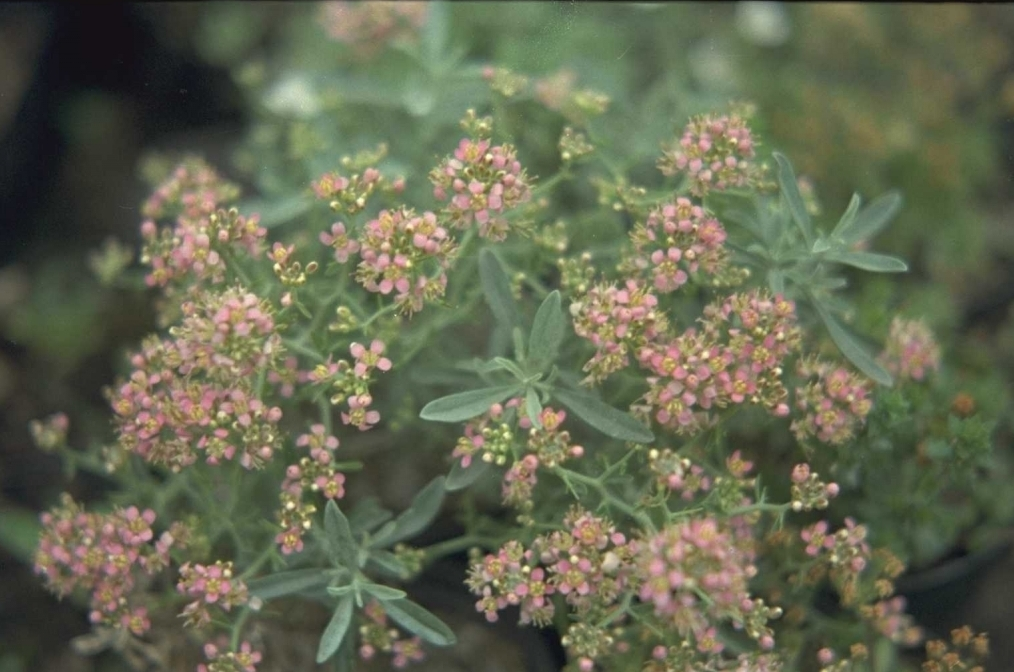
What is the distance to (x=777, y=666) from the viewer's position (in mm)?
1350

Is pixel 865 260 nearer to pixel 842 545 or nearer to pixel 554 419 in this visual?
pixel 842 545

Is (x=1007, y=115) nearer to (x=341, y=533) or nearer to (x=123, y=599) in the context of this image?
(x=341, y=533)

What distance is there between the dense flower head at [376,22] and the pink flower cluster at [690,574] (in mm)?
1225

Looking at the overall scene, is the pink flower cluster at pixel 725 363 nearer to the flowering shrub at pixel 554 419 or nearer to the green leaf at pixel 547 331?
the flowering shrub at pixel 554 419

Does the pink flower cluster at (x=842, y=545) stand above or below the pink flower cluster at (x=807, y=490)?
below

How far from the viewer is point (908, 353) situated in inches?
62.2

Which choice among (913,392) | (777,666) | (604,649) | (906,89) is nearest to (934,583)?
(913,392)

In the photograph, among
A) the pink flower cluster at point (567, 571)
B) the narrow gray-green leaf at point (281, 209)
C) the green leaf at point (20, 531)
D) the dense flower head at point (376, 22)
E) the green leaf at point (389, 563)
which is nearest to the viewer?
the pink flower cluster at point (567, 571)

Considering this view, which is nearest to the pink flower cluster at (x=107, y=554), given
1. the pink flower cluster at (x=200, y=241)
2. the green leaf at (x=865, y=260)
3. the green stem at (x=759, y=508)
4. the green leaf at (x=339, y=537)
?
the green leaf at (x=339, y=537)

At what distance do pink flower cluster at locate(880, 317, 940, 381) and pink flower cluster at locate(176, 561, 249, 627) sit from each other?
107 centimetres

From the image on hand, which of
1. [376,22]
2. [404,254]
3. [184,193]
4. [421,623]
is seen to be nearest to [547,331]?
[404,254]

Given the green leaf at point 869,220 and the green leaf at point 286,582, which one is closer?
the green leaf at point 286,582

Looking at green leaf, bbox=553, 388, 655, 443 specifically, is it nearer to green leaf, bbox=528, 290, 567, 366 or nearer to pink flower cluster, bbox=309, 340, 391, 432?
green leaf, bbox=528, 290, 567, 366

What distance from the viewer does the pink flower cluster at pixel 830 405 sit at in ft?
4.55
